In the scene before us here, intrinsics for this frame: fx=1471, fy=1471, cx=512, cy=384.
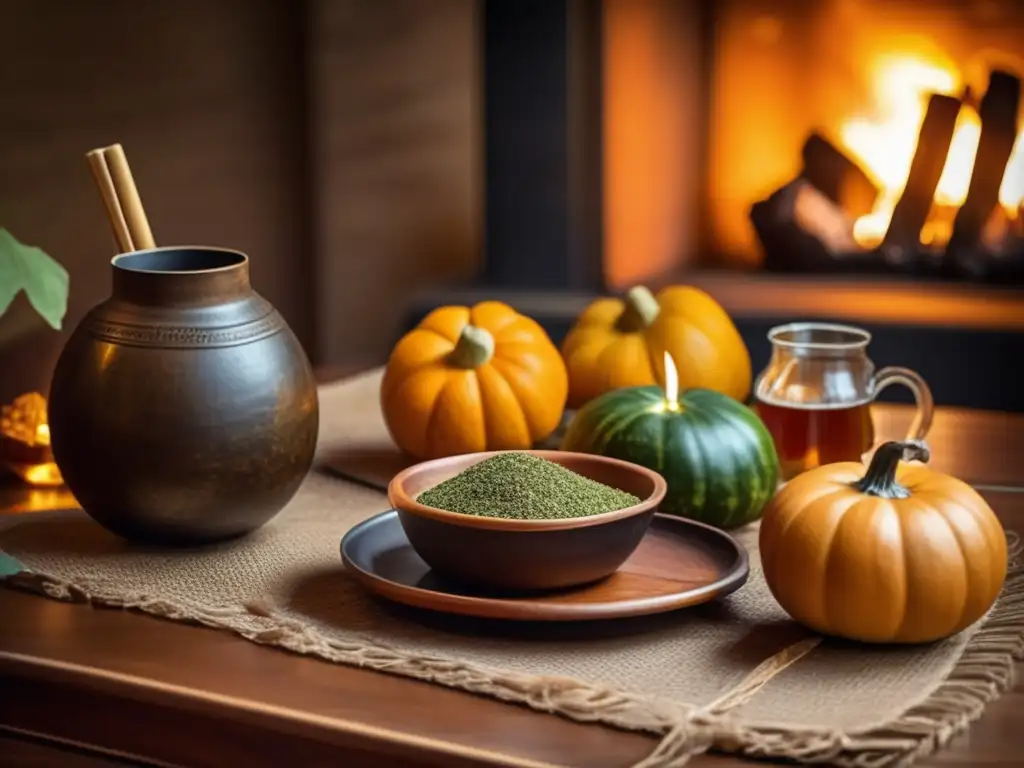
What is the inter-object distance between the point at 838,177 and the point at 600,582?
175 centimetres

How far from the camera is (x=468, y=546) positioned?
3.06 ft

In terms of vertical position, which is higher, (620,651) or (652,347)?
(652,347)

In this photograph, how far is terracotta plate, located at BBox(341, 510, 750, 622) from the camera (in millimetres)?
913

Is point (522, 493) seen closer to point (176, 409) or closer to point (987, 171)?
point (176, 409)

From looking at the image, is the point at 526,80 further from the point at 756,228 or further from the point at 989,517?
the point at 989,517

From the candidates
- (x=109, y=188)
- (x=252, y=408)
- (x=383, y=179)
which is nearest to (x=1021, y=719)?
(x=252, y=408)

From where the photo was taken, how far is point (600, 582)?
0.99m

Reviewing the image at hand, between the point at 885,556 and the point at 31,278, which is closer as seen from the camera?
the point at 885,556

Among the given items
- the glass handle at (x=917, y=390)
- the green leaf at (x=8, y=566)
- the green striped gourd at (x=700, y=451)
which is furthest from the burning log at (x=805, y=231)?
the green leaf at (x=8, y=566)

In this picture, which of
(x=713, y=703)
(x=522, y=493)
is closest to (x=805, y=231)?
(x=522, y=493)

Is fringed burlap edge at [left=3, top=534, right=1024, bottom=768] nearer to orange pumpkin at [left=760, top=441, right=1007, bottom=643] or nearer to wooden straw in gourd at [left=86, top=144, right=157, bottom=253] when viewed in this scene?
orange pumpkin at [left=760, top=441, right=1007, bottom=643]

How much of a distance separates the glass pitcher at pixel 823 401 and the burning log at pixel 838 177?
4.43 feet

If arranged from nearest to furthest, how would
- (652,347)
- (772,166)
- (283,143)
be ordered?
(652,347)
(772,166)
(283,143)

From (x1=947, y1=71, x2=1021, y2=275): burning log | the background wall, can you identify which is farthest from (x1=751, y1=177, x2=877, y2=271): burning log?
the background wall
